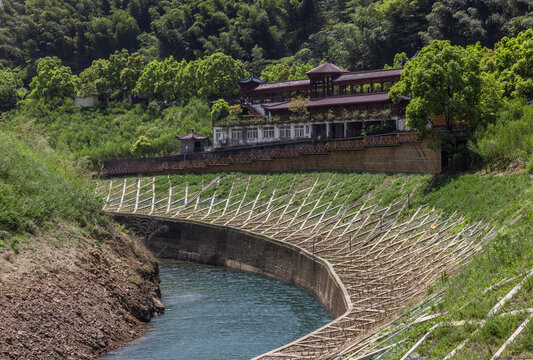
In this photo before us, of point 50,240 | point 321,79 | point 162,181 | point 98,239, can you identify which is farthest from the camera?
point 321,79

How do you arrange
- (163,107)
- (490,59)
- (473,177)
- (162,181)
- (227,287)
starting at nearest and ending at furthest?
1. (473,177)
2. (227,287)
3. (490,59)
4. (162,181)
5. (163,107)

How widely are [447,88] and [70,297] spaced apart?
30.6 metres

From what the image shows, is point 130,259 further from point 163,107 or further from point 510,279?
point 163,107

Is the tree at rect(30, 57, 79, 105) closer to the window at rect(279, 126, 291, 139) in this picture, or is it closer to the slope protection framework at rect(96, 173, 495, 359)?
the slope protection framework at rect(96, 173, 495, 359)

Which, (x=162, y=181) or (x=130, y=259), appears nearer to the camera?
(x=130, y=259)

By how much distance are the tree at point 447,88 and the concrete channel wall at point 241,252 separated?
13.7 metres

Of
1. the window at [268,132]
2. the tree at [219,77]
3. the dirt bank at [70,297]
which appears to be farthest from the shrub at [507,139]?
the tree at [219,77]

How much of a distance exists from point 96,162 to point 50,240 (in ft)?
165

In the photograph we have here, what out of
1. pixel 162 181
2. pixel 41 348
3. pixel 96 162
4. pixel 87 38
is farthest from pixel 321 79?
pixel 87 38

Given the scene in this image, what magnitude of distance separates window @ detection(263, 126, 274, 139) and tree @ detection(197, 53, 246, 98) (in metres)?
20.2

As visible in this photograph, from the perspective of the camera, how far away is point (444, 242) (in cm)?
4016

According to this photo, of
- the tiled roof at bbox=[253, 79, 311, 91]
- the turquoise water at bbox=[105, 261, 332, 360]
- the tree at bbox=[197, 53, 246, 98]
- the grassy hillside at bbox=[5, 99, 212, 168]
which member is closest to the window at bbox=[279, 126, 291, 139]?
the tiled roof at bbox=[253, 79, 311, 91]

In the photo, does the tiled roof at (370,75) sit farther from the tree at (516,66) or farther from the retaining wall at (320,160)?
the tree at (516,66)

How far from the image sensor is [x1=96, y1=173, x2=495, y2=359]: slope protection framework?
108 ft
